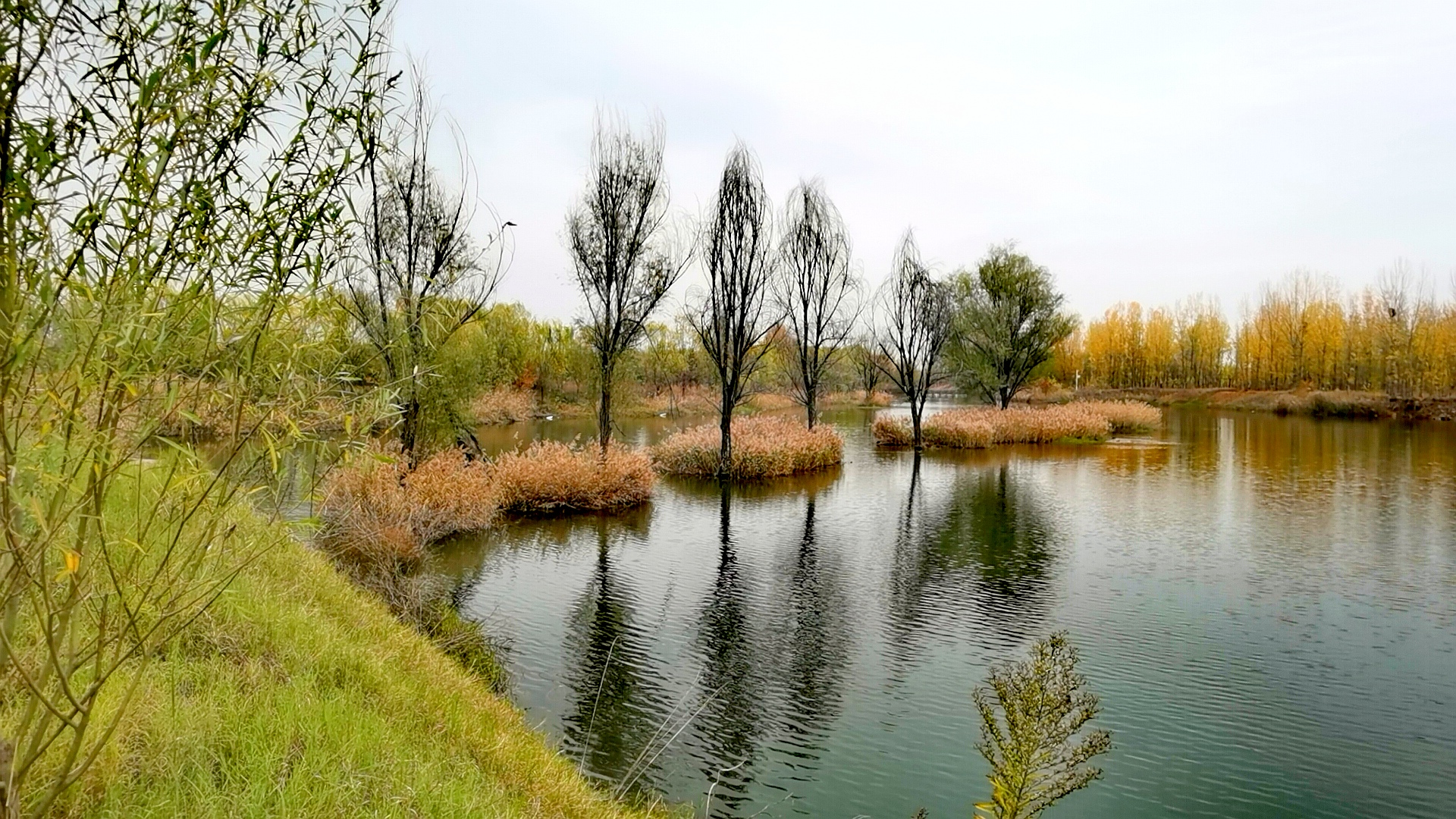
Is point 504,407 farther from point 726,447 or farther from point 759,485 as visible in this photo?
point 759,485

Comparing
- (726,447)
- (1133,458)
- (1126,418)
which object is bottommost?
(1133,458)

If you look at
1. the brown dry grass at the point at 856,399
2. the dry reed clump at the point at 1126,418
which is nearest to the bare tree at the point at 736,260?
the dry reed clump at the point at 1126,418

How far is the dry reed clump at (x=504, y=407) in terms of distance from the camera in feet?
103

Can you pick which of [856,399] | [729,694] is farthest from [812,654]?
[856,399]

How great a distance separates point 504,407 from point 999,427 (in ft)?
64.3

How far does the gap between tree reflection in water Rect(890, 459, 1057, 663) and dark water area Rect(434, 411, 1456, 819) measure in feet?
0.17

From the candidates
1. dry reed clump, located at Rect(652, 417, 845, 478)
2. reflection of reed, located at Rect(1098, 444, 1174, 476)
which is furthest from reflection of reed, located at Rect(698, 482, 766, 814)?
reflection of reed, located at Rect(1098, 444, 1174, 476)

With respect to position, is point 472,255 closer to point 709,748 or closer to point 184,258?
point 709,748

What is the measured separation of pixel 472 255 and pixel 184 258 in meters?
11.4

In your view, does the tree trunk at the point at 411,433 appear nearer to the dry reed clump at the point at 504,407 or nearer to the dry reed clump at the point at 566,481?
the dry reed clump at the point at 566,481

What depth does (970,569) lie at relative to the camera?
1033 centimetres

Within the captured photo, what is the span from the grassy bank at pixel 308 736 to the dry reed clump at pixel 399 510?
121 inches

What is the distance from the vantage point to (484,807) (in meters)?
3.18

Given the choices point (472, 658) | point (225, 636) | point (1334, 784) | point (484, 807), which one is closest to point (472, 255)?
point (472, 658)
